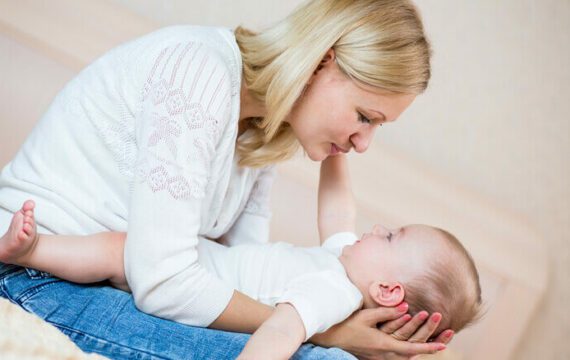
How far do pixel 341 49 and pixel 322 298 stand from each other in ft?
1.49

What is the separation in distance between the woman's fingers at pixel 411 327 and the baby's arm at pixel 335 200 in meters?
0.40

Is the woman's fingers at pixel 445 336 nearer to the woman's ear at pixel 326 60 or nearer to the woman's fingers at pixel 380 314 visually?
the woman's fingers at pixel 380 314

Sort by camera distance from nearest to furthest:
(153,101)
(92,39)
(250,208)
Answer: (153,101)
(250,208)
(92,39)

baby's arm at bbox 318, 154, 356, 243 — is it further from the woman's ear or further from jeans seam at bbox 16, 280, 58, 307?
jeans seam at bbox 16, 280, 58, 307

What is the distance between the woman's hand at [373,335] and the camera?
1.45 m

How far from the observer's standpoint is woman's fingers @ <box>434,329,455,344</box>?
1.48 meters

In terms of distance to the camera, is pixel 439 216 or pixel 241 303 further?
pixel 439 216

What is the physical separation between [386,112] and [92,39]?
4.41 feet

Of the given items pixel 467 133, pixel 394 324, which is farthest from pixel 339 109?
pixel 467 133

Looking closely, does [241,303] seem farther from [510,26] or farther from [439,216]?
[510,26]

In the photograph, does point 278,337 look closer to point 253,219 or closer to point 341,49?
point 341,49

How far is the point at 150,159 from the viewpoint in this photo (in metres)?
1.31

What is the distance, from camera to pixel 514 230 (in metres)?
2.57

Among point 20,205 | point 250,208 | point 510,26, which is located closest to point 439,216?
point 510,26
